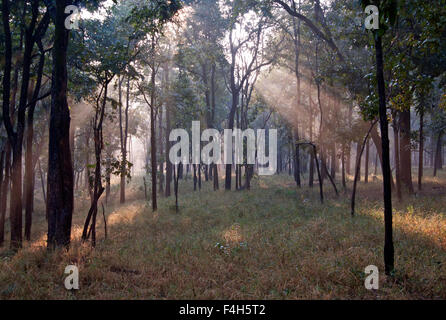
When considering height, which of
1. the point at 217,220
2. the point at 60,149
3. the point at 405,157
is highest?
the point at 60,149

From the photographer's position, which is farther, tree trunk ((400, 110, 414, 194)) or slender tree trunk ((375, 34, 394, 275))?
tree trunk ((400, 110, 414, 194))

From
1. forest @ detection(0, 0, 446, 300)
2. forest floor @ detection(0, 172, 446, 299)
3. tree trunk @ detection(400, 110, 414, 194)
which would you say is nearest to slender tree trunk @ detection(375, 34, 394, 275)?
forest @ detection(0, 0, 446, 300)

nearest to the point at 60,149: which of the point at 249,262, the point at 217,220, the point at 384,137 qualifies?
the point at 249,262

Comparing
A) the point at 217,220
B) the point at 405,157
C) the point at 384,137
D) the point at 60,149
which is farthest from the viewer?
the point at 405,157

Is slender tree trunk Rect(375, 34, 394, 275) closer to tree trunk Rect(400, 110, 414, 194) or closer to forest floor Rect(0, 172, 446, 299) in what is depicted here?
forest floor Rect(0, 172, 446, 299)

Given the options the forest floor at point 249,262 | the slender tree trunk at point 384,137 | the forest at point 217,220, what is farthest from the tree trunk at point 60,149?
the slender tree trunk at point 384,137

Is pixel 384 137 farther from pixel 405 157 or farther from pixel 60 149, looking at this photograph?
pixel 405 157

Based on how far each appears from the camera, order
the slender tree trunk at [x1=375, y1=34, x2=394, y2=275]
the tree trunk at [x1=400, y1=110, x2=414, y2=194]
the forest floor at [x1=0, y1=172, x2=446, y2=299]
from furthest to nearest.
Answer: the tree trunk at [x1=400, y1=110, x2=414, y2=194], the forest floor at [x1=0, y1=172, x2=446, y2=299], the slender tree trunk at [x1=375, y1=34, x2=394, y2=275]

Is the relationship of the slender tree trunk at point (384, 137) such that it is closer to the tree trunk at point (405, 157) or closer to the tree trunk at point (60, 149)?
the tree trunk at point (60, 149)

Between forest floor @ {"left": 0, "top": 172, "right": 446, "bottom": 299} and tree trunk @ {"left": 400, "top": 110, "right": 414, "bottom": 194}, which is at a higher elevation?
tree trunk @ {"left": 400, "top": 110, "right": 414, "bottom": 194}

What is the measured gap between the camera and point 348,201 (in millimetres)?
13977

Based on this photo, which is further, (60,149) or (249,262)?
(60,149)

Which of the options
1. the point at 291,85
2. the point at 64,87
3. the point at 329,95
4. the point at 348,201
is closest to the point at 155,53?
the point at 64,87
